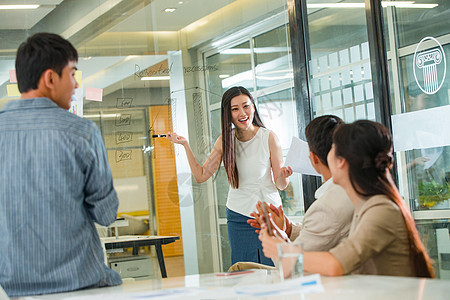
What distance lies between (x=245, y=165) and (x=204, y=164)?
1.06 feet

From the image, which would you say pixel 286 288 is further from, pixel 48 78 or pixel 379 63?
pixel 379 63

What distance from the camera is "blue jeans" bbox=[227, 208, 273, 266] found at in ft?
10.6

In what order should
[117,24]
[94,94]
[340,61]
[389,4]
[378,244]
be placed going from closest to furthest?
[378,244]
[389,4]
[94,94]
[117,24]
[340,61]

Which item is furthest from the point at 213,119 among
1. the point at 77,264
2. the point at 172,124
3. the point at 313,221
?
the point at 77,264

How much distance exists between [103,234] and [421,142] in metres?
1.82

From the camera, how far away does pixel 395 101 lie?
3266 mm

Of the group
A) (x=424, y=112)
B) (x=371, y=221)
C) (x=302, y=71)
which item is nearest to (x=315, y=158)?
(x=371, y=221)

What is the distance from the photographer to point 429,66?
3.05m

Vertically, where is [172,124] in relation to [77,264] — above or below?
above

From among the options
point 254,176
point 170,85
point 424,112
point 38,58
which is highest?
point 170,85

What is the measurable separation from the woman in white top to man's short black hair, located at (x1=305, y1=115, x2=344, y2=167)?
3.62ft

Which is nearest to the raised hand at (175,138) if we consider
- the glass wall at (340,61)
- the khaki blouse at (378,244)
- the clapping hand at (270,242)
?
the glass wall at (340,61)

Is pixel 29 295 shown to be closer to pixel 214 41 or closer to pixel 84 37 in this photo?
pixel 84 37

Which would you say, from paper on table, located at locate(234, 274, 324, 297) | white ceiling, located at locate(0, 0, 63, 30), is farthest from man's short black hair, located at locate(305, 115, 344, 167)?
white ceiling, located at locate(0, 0, 63, 30)
